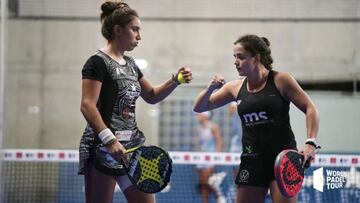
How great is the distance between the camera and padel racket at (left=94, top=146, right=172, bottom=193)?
3.47 meters

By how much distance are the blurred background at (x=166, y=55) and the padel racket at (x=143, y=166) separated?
3655mm

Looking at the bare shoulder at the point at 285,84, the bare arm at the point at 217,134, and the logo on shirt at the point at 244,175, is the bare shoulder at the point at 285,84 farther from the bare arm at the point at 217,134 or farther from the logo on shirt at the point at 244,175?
the bare arm at the point at 217,134

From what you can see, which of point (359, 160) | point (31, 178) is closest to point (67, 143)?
point (31, 178)

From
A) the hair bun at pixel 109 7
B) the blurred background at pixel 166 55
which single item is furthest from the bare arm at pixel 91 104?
the blurred background at pixel 166 55

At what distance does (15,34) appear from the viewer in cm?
783

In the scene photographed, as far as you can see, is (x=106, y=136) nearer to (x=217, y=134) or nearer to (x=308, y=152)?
(x=308, y=152)

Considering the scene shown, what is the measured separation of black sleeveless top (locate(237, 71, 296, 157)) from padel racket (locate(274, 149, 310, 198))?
6.5 inches

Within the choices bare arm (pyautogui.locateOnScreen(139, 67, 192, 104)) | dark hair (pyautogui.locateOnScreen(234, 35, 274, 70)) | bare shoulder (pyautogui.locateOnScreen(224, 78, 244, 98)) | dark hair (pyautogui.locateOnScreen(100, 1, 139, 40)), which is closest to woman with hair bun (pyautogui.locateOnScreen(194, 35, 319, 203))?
dark hair (pyautogui.locateOnScreen(234, 35, 274, 70))

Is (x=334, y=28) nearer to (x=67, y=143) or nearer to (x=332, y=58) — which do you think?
(x=332, y=58)

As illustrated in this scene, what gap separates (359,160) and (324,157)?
28 centimetres

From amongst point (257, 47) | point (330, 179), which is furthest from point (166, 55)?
point (257, 47)

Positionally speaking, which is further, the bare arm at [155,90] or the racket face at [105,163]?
the bare arm at [155,90]

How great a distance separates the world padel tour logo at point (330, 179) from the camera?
15.1ft

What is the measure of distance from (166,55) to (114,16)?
18.1 feet
